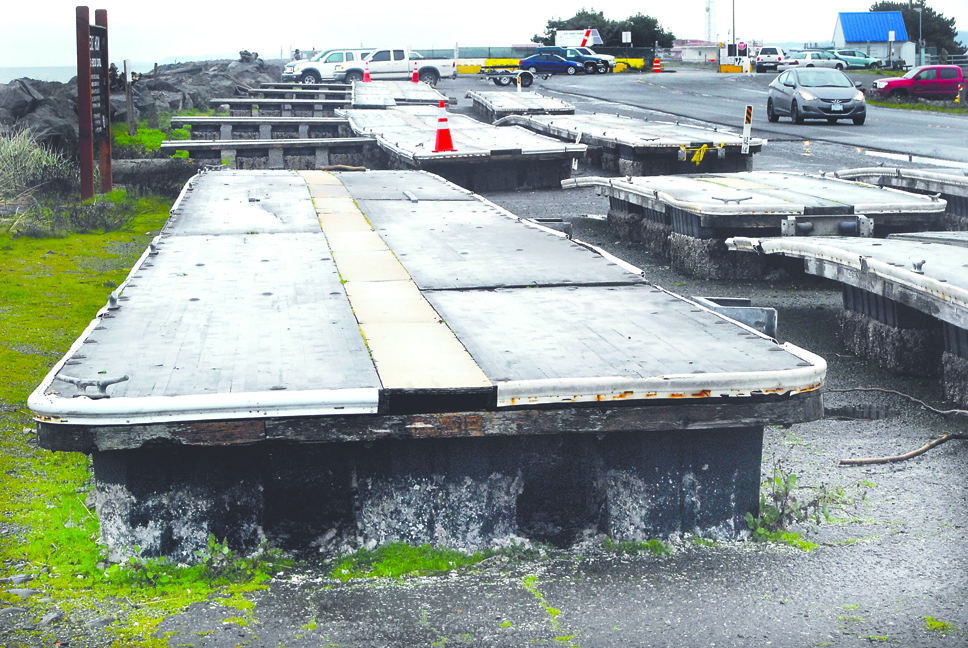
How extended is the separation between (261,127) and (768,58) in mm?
45307

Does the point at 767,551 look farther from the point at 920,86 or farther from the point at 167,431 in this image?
the point at 920,86

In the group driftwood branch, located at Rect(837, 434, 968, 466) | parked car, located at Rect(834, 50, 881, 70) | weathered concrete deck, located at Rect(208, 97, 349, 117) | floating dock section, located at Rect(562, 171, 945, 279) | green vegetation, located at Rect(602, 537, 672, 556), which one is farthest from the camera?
parked car, located at Rect(834, 50, 881, 70)

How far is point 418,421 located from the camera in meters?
3.48

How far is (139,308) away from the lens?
4727mm

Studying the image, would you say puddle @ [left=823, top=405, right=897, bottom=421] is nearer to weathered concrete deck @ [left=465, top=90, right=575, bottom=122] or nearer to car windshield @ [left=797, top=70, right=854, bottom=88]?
weathered concrete deck @ [left=465, top=90, right=575, bottom=122]

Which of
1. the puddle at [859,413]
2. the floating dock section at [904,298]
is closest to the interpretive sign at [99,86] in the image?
the floating dock section at [904,298]

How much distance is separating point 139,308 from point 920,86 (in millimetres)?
32998

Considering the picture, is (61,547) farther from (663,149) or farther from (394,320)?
(663,149)

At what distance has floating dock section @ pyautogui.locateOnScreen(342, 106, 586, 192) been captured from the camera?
44.4 ft

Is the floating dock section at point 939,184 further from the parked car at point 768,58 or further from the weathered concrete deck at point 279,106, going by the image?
the parked car at point 768,58

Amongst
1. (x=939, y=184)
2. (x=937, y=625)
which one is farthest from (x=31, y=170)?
(x=937, y=625)

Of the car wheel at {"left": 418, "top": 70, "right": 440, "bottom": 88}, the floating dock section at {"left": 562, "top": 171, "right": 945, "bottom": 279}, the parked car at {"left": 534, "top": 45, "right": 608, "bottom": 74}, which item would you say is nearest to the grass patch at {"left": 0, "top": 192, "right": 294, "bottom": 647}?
the floating dock section at {"left": 562, "top": 171, "right": 945, "bottom": 279}

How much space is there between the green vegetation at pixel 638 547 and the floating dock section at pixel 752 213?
4668 mm

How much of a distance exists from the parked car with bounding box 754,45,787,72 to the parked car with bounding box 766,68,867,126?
31.9 metres
